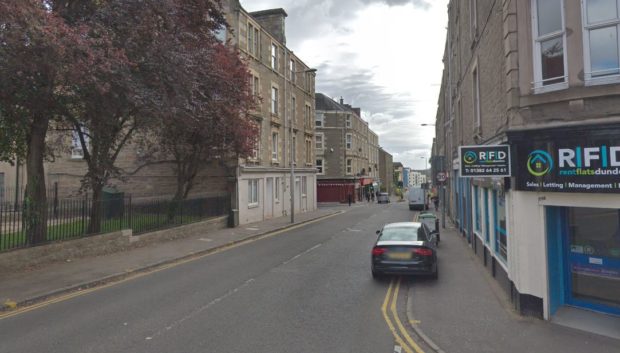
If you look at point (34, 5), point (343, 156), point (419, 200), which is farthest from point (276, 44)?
point (343, 156)

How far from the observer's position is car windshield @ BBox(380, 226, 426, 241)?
37.0ft

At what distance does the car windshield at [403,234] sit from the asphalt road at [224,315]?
1.17m

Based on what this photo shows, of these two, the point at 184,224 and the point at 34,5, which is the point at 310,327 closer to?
the point at 34,5

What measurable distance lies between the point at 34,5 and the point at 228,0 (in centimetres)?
1875

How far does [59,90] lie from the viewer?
12867 mm

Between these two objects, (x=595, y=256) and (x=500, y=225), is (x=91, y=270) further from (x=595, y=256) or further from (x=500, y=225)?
(x=595, y=256)

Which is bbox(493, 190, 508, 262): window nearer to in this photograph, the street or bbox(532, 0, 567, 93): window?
the street

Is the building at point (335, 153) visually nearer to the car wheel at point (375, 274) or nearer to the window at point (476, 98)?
the window at point (476, 98)

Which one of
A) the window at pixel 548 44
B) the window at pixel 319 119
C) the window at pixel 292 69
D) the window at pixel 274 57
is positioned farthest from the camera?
the window at pixel 319 119

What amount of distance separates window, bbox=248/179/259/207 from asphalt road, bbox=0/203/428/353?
15.0 m

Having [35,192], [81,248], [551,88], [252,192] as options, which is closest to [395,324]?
[551,88]

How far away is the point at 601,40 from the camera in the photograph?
22.8 ft

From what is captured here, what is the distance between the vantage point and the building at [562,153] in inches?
265

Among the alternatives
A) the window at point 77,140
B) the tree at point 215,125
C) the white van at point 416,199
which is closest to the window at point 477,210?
the tree at point 215,125
